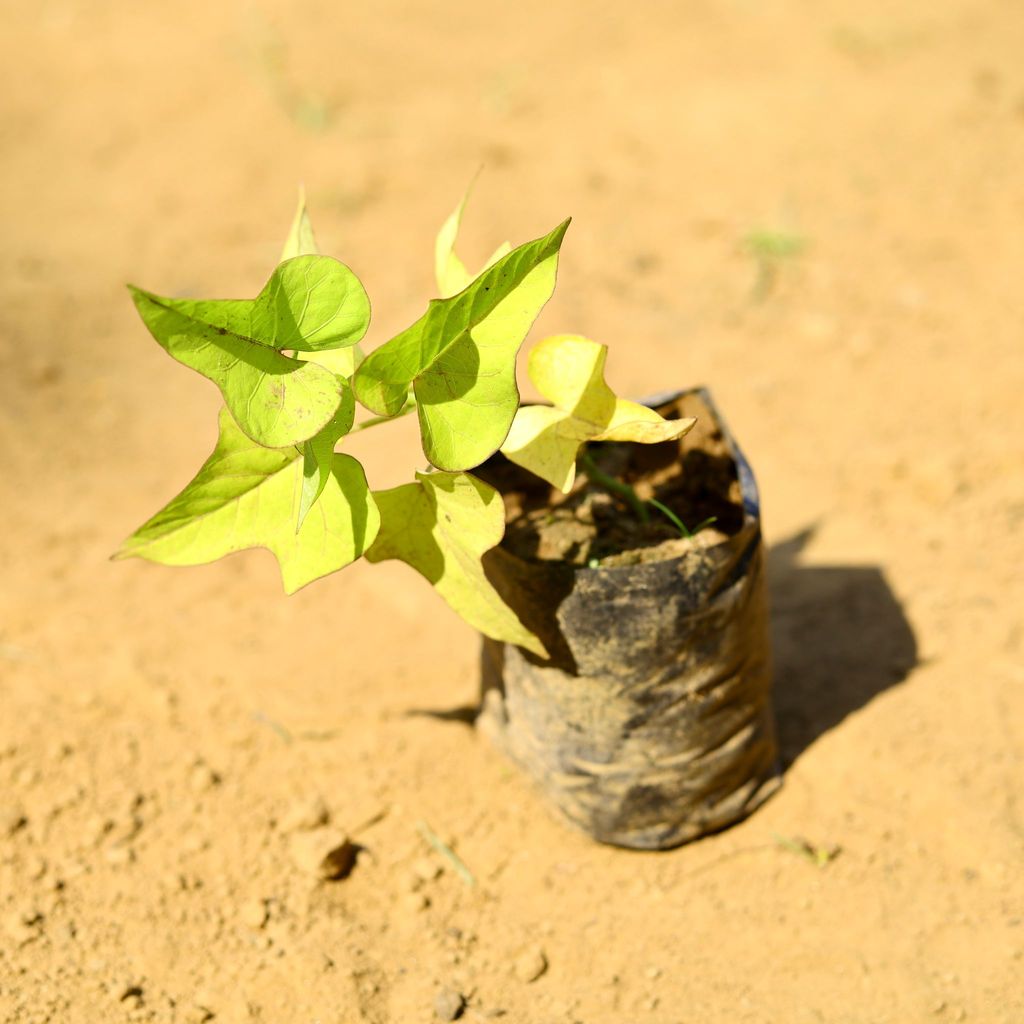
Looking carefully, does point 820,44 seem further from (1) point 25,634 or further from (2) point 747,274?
(1) point 25,634

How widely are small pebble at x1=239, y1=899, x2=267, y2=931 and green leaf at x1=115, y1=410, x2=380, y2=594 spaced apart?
2.41 ft

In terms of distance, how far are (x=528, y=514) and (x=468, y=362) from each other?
1.81ft

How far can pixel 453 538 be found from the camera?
1.66 meters

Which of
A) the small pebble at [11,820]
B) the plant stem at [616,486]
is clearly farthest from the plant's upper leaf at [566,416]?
the small pebble at [11,820]

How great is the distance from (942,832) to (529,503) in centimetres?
98

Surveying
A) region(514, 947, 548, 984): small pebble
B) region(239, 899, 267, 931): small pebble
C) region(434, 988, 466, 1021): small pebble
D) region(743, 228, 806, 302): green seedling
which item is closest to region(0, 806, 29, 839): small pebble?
region(239, 899, 267, 931): small pebble

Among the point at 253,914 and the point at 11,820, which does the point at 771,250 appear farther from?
the point at 11,820

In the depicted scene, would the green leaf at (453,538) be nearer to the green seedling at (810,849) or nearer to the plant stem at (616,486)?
the plant stem at (616,486)

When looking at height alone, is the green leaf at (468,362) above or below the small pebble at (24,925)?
above

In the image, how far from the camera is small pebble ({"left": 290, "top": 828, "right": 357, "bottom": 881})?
2041 mm

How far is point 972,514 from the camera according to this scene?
2881 mm

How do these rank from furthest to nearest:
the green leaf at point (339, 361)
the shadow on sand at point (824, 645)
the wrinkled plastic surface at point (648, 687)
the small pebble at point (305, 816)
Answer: the shadow on sand at point (824, 645) → the small pebble at point (305, 816) → the wrinkled plastic surface at point (648, 687) → the green leaf at point (339, 361)

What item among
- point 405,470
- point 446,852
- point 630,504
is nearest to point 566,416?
point 630,504

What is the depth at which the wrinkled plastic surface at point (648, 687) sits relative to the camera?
1816mm
